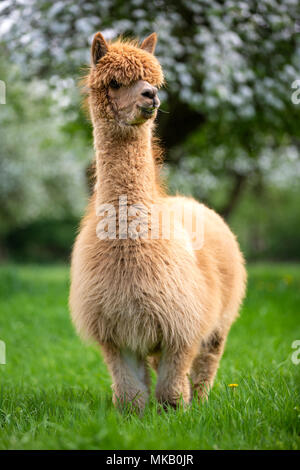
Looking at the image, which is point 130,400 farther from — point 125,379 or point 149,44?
point 149,44

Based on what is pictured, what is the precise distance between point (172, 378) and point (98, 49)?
6.92ft

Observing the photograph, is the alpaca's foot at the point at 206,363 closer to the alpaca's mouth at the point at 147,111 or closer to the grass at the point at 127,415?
the grass at the point at 127,415

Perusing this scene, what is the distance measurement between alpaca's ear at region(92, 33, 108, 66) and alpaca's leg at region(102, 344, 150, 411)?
181 centimetres

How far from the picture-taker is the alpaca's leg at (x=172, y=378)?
324 cm

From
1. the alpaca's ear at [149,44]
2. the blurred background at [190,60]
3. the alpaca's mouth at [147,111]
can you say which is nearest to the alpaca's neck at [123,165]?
the alpaca's mouth at [147,111]

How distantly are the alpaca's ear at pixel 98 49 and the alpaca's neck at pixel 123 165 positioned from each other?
442 mm

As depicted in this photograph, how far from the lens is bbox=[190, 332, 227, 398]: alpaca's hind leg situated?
159 inches

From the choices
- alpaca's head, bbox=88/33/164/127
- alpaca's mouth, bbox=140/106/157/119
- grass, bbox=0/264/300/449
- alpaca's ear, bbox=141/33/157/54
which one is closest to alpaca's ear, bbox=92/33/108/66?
alpaca's head, bbox=88/33/164/127

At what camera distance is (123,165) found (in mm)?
3193

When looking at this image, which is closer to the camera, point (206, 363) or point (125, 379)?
point (125, 379)

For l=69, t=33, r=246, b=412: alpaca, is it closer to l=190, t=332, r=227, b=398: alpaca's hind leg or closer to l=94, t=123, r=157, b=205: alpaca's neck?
l=94, t=123, r=157, b=205: alpaca's neck

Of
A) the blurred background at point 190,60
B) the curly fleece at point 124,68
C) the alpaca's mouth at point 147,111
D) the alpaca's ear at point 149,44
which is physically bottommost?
the alpaca's mouth at point 147,111

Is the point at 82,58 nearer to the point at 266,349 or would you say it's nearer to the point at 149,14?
the point at 149,14

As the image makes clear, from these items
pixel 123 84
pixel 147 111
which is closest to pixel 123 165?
pixel 147 111
